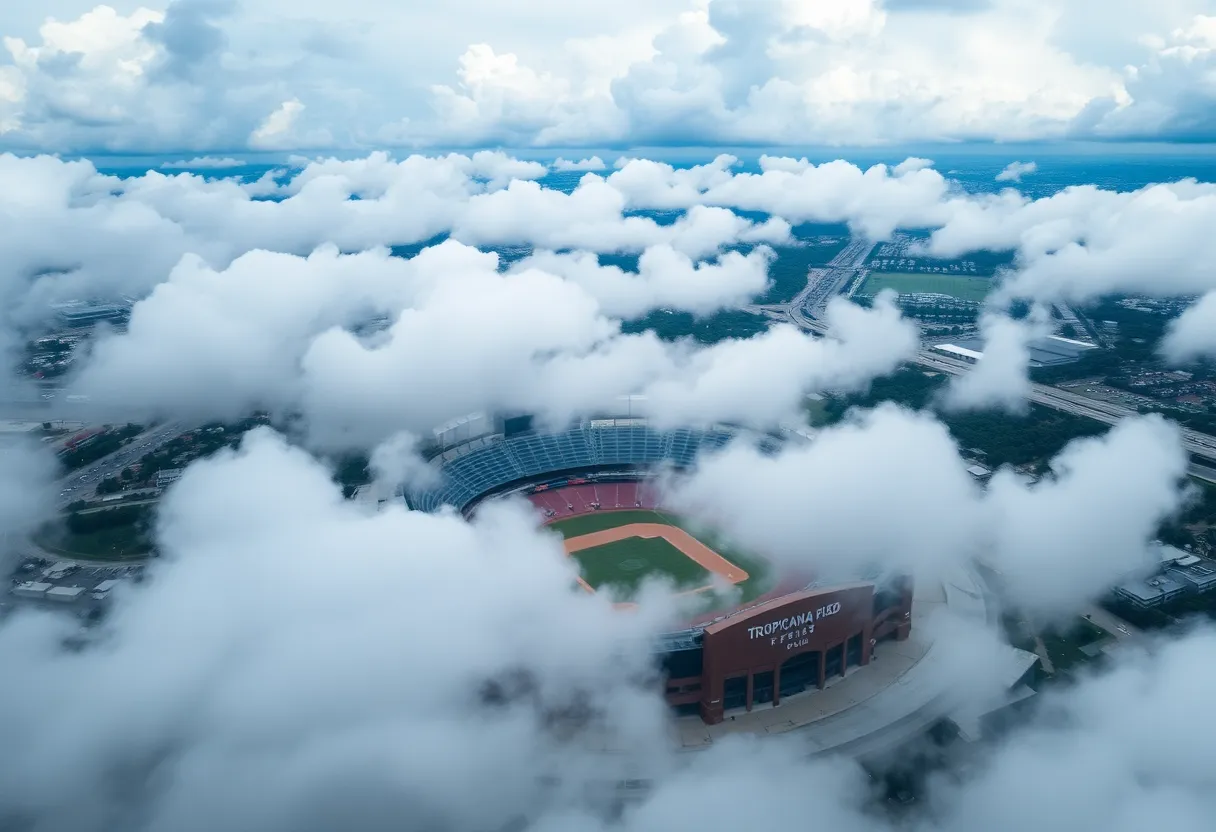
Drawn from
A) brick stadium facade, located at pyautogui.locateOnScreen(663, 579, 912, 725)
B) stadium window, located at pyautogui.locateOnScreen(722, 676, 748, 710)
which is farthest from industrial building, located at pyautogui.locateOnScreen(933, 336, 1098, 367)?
stadium window, located at pyautogui.locateOnScreen(722, 676, 748, 710)

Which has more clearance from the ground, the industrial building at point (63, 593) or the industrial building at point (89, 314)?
the industrial building at point (89, 314)

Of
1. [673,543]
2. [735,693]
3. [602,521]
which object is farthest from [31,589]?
[735,693]

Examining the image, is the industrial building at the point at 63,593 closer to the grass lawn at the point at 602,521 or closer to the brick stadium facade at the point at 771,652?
the grass lawn at the point at 602,521

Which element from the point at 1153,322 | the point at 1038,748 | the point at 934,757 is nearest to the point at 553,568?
the point at 934,757

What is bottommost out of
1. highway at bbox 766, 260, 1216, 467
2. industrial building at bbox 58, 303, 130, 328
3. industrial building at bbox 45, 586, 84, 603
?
highway at bbox 766, 260, 1216, 467

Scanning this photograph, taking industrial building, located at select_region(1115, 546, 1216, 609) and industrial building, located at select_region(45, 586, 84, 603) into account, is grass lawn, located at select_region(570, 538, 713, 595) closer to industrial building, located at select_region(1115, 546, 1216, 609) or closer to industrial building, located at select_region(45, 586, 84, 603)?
industrial building, located at select_region(1115, 546, 1216, 609)

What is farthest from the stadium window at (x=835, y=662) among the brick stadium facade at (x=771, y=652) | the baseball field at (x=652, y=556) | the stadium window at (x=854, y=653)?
the baseball field at (x=652, y=556)
